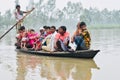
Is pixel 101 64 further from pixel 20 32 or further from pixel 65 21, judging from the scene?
pixel 65 21

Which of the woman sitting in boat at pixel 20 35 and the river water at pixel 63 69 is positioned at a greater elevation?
the woman sitting in boat at pixel 20 35

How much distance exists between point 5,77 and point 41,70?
1108 millimetres

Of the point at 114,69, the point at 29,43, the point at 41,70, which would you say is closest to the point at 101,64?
the point at 114,69

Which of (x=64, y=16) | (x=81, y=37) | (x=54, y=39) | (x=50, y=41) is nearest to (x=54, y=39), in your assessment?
(x=54, y=39)

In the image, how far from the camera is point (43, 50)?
1176 centimetres

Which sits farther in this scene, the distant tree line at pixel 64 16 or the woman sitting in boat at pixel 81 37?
the distant tree line at pixel 64 16

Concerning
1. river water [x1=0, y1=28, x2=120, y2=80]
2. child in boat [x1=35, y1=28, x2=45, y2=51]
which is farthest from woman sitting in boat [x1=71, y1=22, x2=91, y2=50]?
child in boat [x1=35, y1=28, x2=45, y2=51]

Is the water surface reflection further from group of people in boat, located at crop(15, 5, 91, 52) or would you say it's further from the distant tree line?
the distant tree line

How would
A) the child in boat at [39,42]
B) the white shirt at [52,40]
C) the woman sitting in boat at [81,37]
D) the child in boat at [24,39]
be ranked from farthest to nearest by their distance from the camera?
1. the child in boat at [24,39]
2. the child in boat at [39,42]
3. the white shirt at [52,40]
4. the woman sitting in boat at [81,37]

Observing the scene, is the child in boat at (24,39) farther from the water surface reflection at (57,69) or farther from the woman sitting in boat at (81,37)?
the woman sitting in boat at (81,37)

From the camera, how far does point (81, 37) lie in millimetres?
10320

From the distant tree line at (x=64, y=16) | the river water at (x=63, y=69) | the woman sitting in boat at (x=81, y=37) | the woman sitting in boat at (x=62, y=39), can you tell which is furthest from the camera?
the distant tree line at (x=64, y=16)

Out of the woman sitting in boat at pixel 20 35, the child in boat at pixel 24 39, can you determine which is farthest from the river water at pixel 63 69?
the woman sitting in boat at pixel 20 35

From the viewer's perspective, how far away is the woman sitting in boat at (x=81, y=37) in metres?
10.2
